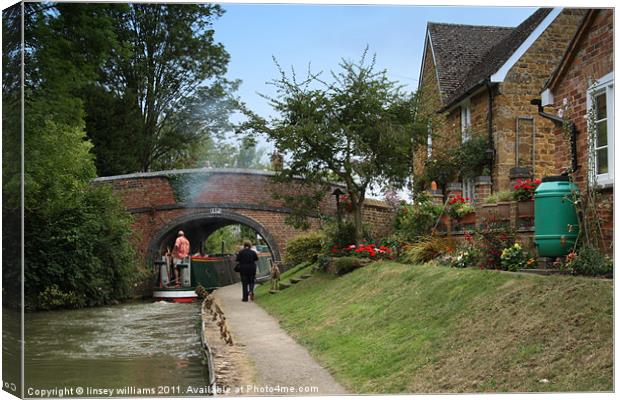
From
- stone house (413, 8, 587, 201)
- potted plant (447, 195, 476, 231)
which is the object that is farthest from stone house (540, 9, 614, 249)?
potted plant (447, 195, 476, 231)

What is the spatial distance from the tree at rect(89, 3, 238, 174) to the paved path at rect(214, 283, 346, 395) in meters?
2.37

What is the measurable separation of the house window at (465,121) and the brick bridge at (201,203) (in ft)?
7.31

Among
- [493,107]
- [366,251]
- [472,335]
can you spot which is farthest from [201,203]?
[472,335]

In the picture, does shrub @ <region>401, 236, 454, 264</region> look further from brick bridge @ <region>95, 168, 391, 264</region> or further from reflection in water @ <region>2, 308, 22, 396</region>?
reflection in water @ <region>2, 308, 22, 396</region>

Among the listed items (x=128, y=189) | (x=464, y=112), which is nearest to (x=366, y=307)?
(x=128, y=189)

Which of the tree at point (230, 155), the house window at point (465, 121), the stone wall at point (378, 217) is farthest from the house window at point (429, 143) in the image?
the tree at point (230, 155)

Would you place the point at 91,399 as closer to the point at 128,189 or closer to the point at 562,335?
the point at 128,189

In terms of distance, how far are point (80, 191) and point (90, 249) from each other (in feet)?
10.6

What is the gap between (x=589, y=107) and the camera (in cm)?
813

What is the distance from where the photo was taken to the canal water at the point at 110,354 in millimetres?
5980

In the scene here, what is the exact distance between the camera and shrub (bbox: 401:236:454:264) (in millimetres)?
11891

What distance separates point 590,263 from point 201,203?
721 cm

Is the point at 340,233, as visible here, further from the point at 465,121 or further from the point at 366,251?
the point at 465,121

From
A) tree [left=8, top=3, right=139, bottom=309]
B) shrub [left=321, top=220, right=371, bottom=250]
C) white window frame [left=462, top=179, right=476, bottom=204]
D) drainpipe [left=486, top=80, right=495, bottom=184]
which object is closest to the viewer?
tree [left=8, top=3, right=139, bottom=309]
